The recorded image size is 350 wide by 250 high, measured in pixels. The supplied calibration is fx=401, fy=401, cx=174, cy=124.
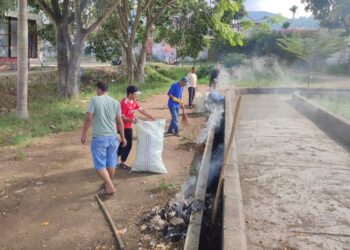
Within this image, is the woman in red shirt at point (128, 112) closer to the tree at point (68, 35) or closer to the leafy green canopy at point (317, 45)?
the tree at point (68, 35)

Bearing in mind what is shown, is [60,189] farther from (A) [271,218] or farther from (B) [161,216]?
(A) [271,218]

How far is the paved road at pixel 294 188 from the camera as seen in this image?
473 centimetres

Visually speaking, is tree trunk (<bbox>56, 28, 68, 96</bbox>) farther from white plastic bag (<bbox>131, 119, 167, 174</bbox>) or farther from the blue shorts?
the blue shorts

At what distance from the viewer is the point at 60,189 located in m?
6.02

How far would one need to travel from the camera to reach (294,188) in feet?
20.6

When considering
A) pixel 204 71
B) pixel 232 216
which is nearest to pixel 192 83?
pixel 232 216

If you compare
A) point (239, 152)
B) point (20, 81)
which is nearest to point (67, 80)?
point (20, 81)

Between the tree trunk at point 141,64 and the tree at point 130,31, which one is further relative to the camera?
the tree trunk at point 141,64

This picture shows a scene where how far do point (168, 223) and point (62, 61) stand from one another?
1074 cm

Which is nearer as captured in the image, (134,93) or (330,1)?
(134,93)

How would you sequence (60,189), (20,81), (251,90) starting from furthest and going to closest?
(251,90) < (20,81) < (60,189)

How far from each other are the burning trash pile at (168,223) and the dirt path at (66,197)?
136 mm

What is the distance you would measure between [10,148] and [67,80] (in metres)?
6.39

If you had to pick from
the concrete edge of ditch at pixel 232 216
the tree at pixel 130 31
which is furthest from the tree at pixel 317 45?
the concrete edge of ditch at pixel 232 216
